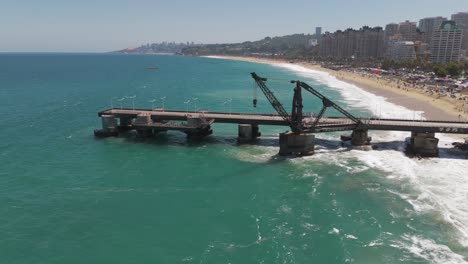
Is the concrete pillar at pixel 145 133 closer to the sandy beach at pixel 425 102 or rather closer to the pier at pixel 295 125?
the pier at pixel 295 125

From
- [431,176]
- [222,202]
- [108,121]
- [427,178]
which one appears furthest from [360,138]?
[108,121]

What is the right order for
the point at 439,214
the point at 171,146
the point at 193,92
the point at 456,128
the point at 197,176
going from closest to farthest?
the point at 439,214 < the point at 197,176 < the point at 456,128 < the point at 171,146 < the point at 193,92

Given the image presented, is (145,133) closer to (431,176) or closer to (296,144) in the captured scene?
(296,144)

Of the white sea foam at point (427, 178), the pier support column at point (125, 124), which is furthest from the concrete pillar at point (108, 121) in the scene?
the white sea foam at point (427, 178)

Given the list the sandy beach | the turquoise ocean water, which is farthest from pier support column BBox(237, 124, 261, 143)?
the sandy beach

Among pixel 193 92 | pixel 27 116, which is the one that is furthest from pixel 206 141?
pixel 193 92

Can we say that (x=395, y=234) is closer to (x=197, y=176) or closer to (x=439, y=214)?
(x=439, y=214)

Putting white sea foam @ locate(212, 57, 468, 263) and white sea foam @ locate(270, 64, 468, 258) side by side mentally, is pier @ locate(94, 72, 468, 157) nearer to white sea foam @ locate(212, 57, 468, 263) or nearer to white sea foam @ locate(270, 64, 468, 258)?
white sea foam @ locate(212, 57, 468, 263)
